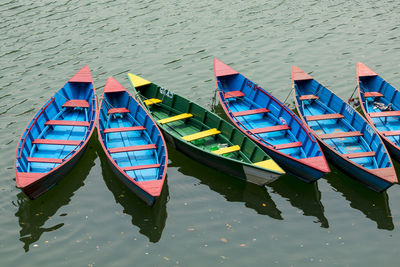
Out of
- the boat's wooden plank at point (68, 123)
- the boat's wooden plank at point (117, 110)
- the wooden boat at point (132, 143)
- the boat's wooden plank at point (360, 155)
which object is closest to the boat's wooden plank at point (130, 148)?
the wooden boat at point (132, 143)

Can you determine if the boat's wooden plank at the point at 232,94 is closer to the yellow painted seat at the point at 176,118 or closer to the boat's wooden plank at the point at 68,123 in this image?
the yellow painted seat at the point at 176,118

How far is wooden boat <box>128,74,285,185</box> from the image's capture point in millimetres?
19891

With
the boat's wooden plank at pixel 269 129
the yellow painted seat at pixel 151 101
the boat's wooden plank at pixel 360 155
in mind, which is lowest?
the boat's wooden plank at pixel 360 155

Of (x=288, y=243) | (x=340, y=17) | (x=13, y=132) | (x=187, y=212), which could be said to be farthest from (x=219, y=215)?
(x=340, y=17)

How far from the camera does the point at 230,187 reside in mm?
20906

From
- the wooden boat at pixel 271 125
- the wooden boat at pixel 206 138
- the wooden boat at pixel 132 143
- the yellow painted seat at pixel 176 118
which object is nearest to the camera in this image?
the wooden boat at pixel 132 143

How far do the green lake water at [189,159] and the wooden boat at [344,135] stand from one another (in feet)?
3.61

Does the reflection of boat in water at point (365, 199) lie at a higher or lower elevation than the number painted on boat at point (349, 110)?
lower

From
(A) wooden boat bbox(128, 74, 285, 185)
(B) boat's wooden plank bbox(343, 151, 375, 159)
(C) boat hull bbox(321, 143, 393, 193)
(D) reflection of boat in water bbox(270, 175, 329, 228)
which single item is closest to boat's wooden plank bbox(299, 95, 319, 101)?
(C) boat hull bbox(321, 143, 393, 193)

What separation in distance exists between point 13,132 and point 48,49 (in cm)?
993

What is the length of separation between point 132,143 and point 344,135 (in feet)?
32.1

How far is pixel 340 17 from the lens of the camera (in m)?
35.8

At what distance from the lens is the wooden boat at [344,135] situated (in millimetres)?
19544

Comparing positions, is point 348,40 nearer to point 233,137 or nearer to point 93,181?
point 233,137
